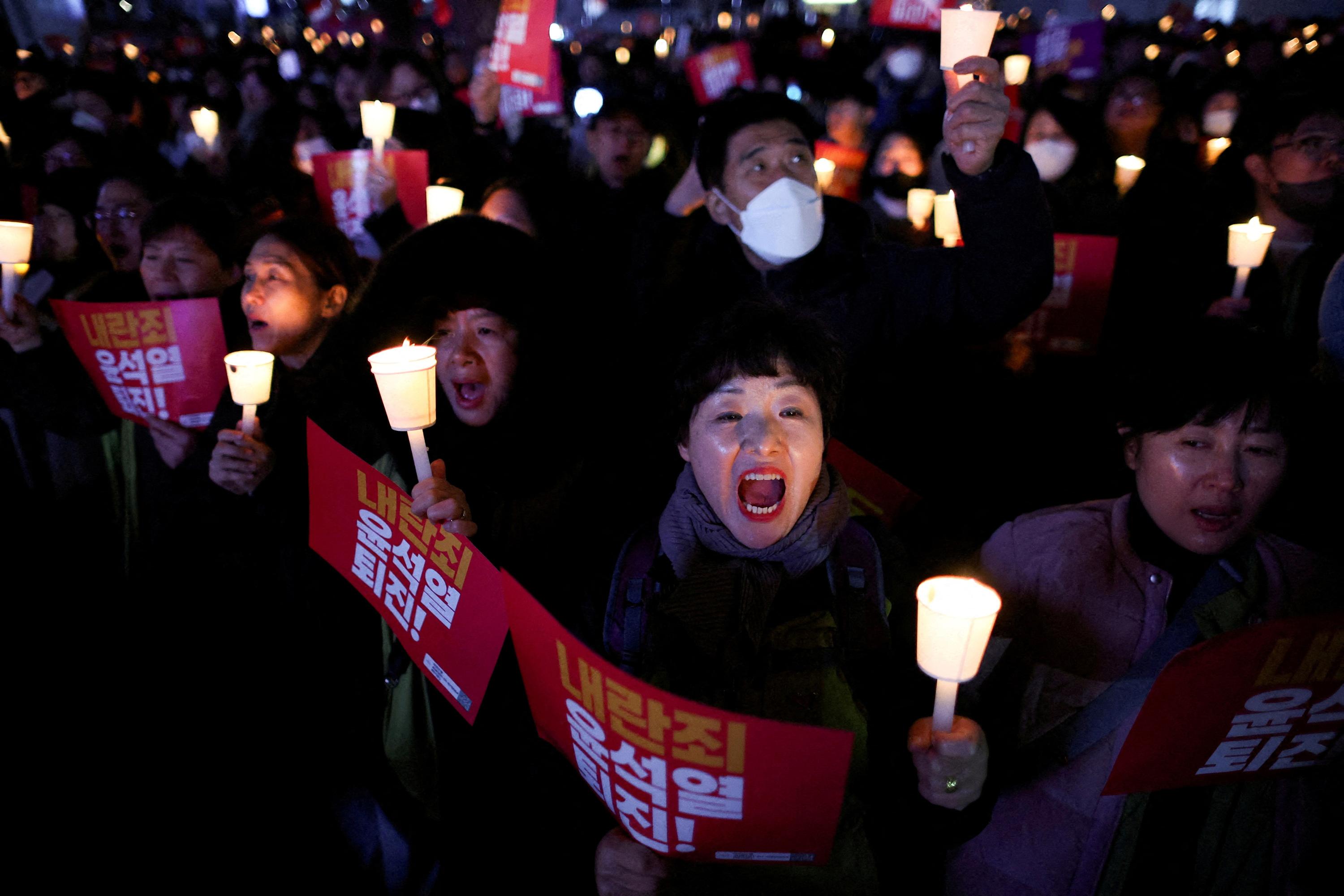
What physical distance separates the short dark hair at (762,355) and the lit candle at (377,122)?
11.2 feet

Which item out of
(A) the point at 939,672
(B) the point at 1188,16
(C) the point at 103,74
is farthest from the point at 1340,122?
(B) the point at 1188,16

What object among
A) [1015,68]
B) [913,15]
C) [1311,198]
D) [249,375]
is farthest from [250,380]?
[1015,68]

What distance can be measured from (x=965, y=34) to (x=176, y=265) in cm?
336

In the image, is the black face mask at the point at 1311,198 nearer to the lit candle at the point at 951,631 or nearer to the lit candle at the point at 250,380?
the lit candle at the point at 951,631

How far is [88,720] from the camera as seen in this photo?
377 centimetres

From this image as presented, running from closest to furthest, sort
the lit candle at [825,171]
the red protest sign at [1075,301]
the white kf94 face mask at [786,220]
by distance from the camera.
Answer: the white kf94 face mask at [786,220] < the red protest sign at [1075,301] < the lit candle at [825,171]

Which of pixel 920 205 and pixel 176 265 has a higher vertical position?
pixel 920 205

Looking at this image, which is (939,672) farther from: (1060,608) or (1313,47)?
(1313,47)

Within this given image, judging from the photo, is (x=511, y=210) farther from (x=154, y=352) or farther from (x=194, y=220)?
Answer: (x=154, y=352)

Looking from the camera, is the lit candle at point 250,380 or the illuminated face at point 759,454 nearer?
the illuminated face at point 759,454

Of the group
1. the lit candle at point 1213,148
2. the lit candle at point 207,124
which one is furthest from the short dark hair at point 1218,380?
the lit candle at point 207,124

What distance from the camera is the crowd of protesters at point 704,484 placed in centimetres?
192

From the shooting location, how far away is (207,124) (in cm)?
641

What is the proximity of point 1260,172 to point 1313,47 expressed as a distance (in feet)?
49.2
